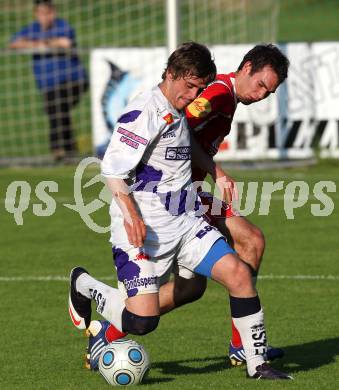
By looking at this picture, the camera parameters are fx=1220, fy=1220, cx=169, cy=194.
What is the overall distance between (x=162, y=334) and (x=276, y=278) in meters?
2.16

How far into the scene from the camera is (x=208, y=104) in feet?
24.1

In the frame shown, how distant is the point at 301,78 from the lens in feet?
57.3

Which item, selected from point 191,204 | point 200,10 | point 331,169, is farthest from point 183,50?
point 200,10

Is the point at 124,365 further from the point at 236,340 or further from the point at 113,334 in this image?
the point at 236,340

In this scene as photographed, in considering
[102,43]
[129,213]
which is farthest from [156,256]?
Answer: [102,43]

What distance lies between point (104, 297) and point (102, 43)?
1863 cm

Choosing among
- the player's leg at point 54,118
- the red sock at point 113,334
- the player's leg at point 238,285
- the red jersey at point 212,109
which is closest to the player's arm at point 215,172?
the red jersey at point 212,109

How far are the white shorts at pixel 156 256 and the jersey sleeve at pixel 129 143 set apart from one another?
409 millimetres

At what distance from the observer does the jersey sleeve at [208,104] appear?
24.1 ft

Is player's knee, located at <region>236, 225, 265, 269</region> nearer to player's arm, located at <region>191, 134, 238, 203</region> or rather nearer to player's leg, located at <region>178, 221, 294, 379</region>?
player's arm, located at <region>191, 134, 238, 203</region>

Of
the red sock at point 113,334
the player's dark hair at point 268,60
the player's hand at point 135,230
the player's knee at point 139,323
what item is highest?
the player's dark hair at point 268,60

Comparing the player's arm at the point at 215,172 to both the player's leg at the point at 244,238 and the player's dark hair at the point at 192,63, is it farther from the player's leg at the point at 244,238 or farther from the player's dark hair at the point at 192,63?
the player's dark hair at the point at 192,63

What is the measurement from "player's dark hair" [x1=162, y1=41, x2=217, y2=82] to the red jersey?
0.61 meters

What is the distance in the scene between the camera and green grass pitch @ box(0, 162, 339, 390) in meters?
7.12
